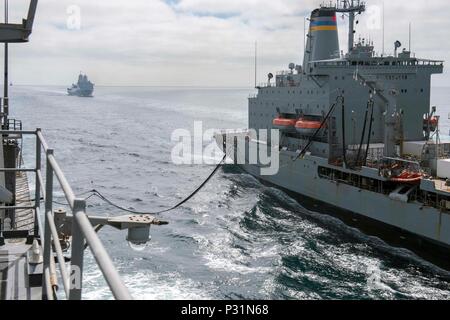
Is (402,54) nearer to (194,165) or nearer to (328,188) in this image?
(328,188)

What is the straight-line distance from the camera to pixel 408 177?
62.3ft

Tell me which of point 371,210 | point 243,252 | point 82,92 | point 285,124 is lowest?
point 243,252

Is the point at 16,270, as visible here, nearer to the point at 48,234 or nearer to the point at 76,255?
the point at 48,234

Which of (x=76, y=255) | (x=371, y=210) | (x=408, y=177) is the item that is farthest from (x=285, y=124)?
(x=76, y=255)

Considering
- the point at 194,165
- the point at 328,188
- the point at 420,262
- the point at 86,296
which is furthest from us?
Answer: the point at 194,165

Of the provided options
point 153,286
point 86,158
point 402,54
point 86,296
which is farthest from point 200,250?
point 86,158

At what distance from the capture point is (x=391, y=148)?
21.5 m

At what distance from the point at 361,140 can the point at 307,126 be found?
4.35m

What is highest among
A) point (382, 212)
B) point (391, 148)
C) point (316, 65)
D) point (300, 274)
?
point (316, 65)

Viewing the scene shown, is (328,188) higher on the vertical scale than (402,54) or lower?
lower

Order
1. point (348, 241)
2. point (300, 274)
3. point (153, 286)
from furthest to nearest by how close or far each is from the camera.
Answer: point (348, 241) → point (300, 274) → point (153, 286)

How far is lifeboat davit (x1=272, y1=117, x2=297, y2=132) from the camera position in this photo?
27.2 meters

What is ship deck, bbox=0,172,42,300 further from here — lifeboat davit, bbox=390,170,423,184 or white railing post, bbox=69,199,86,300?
lifeboat davit, bbox=390,170,423,184

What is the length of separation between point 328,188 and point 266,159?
23.8ft
